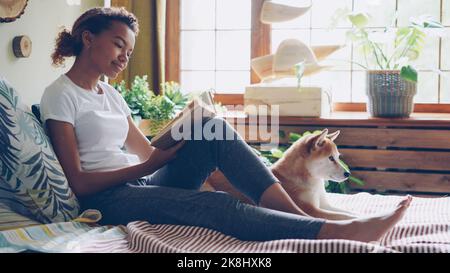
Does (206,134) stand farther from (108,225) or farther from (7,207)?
(7,207)

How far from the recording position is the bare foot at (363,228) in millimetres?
1485

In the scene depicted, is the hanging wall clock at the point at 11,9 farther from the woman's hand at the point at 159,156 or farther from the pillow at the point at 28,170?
the woman's hand at the point at 159,156

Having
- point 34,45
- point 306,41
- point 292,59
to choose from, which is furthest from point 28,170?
point 306,41

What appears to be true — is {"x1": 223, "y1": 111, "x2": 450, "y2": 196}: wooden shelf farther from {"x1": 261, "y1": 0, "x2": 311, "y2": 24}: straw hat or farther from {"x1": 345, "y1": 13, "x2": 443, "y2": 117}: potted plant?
{"x1": 261, "y1": 0, "x2": 311, "y2": 24}: straw hat

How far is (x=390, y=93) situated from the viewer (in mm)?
2977

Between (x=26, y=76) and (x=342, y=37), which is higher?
(x=342, y=37)

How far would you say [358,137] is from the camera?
307 cm

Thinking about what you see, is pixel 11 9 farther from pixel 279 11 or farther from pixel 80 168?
pixel 279 11

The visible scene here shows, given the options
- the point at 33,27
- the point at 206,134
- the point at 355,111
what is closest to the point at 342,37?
the point at 355,111

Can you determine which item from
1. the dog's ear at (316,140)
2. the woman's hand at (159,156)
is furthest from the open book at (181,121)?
the dog's ear at (316,140)

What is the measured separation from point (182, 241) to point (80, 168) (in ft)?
1.43

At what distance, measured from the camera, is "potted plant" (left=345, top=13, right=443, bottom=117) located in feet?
9.65

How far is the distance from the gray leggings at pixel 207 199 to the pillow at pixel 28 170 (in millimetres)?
128

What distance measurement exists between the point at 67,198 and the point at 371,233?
833 millimetres
